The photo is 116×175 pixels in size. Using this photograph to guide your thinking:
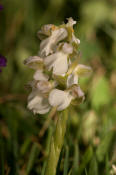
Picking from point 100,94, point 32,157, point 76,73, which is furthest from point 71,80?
point 100,94

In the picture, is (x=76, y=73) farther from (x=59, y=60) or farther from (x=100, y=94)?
(x=100, y=94)

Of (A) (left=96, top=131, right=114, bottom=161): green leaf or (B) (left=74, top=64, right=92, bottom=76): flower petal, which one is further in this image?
(A) (left=96, top=131, right=114, bottom=161): green leaf

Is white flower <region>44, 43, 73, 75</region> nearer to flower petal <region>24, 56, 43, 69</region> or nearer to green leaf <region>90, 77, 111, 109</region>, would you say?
flower petal <region>24, 56, 43, 69</region>

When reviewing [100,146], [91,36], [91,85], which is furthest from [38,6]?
[100,146]

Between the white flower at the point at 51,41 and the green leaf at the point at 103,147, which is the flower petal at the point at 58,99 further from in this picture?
the green leaf at the point at 103,147

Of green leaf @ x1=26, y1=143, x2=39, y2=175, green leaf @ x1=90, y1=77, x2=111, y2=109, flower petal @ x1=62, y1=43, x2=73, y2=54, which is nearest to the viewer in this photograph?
flower petal @ x1=62, y1=43, x2=73, y2=54

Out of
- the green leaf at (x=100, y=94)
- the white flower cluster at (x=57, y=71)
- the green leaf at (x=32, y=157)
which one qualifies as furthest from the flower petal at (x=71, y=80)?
the green leaf at (x=100, y=94)

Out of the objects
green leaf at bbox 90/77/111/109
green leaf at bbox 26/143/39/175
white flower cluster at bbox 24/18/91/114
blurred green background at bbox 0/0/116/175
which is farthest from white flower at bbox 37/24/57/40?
green leaf at bbox 90/77/111/109
